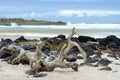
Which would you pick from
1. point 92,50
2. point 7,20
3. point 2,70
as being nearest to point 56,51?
point 92,50

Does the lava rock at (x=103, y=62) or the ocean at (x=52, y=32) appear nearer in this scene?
the lava rock at (x=103, y=62)

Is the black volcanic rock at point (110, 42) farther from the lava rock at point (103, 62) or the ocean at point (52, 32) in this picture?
the ocean at point (52, 32)

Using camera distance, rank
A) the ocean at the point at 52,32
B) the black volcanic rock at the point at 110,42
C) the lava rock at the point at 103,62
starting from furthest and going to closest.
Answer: the ocean at the point at 52,32 → the black volcanic rock at the point at 110,42 → the lava rock at the point at 103,62

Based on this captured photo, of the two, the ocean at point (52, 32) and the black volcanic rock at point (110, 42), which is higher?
the black volcanic rock at point (110, 42)

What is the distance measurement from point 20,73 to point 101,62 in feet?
10.9

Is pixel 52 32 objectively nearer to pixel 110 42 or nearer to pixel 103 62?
pixel 110 42

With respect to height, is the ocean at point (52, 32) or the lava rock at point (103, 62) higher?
the lava rock at point (103, 62)

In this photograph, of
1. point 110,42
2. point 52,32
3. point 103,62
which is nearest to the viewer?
point 103,62

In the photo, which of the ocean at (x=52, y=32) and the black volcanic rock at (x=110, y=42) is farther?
the ocean at (x=52, y=32)

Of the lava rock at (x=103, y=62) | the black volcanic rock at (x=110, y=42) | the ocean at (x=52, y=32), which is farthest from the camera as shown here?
the ocean at (x=52, y=32)

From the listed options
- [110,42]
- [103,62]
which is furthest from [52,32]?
[103,62]

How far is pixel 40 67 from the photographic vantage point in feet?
43.4

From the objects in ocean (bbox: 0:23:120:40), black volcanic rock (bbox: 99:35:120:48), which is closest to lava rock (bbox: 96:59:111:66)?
black volcanic rock (bbox: 99:35:120:48)

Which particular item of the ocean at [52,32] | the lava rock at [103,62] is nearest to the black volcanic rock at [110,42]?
the lava rock at [103,62]
